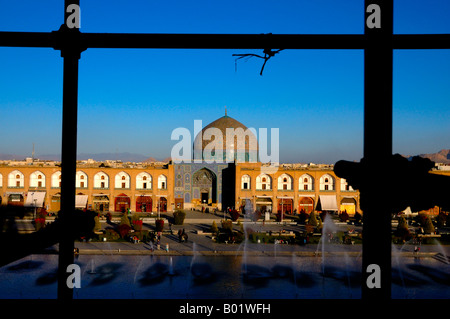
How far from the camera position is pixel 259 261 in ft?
47.1

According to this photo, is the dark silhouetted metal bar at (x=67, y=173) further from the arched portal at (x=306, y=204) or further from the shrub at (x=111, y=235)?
the arched portal at (x=306, y=204)

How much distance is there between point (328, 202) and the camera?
27875 millimetres

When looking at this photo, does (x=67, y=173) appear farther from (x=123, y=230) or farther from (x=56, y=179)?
(x=56, y=179)

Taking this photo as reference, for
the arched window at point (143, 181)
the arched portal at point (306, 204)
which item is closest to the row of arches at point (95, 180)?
the arched window at point (143, 181)

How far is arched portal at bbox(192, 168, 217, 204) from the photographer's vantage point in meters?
31.1

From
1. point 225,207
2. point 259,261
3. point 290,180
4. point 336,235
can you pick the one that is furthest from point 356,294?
point 225,207

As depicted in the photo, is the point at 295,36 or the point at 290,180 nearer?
the point at 295,36

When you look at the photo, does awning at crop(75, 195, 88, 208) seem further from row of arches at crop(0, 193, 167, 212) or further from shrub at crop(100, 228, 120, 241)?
shrub at crop(100, 228, 120, 241)

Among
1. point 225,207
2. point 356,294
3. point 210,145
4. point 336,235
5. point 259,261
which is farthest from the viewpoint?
point 210,145

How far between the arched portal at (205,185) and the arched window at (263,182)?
3.72m

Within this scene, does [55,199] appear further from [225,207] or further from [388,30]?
[388,30]

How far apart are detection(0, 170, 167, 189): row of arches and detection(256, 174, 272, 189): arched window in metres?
6.07
